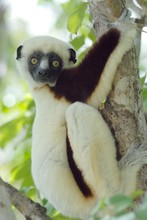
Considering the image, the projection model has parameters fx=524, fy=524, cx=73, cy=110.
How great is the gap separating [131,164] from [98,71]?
32.1 inches

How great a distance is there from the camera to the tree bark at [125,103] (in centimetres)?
381

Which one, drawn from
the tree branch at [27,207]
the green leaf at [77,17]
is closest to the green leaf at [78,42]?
the green leaf at [77,17]

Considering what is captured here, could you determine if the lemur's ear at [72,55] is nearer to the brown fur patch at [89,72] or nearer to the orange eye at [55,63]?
the orange eye at [55,63]

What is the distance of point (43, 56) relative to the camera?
5008 millimetres

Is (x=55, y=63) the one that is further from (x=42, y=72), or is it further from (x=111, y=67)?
(x=111, y=67)

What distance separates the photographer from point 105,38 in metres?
4.09

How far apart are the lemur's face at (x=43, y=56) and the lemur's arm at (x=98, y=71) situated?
36 cm

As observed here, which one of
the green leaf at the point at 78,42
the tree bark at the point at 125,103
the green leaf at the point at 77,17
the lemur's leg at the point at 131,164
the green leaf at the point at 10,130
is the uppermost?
the green leaf at the point at 77,17

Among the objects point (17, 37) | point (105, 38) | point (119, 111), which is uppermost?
→ point (105, 38)

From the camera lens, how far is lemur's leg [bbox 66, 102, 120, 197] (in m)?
3.94

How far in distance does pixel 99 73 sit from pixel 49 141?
698 mm

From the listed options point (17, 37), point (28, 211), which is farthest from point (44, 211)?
point (17, 37)

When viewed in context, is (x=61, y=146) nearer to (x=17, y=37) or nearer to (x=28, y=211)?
(x=28, y=211)

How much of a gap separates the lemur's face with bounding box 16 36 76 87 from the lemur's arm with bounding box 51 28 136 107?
36 centimetres
